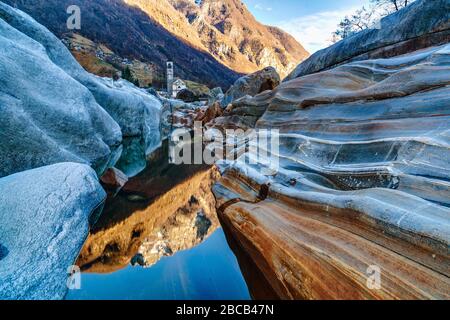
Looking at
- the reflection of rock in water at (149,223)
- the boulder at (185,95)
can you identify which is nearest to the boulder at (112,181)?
the reflection of rock in water at (149,223)

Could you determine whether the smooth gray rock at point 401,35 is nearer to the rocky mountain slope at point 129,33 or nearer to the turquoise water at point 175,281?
the turquoise water at point 175,281

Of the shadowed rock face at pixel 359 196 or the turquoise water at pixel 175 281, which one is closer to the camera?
the shadowed rock face at pixel 359 196

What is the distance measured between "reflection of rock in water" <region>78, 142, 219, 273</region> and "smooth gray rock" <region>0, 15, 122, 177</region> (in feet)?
6.08

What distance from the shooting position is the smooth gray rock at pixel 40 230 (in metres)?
3.40

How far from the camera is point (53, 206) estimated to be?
15.1 feet

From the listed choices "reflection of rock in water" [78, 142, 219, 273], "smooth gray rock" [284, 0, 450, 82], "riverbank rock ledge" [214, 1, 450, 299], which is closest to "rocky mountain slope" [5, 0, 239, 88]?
"smooth gray rock" [284, 0, 450, 82]

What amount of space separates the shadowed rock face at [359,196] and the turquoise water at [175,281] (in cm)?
47

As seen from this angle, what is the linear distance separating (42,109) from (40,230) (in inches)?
184

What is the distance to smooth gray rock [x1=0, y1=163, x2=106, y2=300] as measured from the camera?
3.40 metres

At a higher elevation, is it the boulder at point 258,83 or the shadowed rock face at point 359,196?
the boulder at point 258,83

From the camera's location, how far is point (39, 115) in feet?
24.4

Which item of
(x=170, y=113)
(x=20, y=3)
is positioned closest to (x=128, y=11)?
(x=20, y=3)

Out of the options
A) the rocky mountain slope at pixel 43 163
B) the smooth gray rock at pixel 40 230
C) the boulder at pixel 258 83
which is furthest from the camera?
the boulder at pixel 258 83

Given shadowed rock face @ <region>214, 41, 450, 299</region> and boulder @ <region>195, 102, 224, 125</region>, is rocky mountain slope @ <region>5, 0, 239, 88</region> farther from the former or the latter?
shadowed rock face @ <region>214, 41, 450, 299</region>
